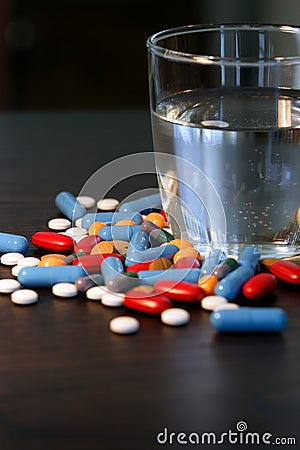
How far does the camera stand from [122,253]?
902mm

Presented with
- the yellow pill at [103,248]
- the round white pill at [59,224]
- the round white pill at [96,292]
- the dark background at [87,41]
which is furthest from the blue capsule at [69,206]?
the dark background at [87,41]

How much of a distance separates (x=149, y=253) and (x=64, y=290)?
0.11 meters

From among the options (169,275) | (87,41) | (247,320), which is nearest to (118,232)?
(169,275)

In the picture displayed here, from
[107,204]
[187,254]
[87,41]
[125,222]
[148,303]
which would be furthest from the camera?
[87,41]

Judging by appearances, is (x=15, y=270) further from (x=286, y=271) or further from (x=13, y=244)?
(x=286, y=271)

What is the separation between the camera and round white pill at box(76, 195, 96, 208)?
1.09 meters

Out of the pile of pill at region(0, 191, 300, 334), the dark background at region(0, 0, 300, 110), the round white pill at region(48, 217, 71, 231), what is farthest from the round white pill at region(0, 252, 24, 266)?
the dark background at region(0, 0, 300, 110)

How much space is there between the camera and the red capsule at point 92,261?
0.85 metres

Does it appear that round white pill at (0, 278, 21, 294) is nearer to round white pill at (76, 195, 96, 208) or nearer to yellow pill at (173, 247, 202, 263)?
yellow pill at (173, 247, 202, 263)

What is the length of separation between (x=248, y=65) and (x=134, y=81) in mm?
2021

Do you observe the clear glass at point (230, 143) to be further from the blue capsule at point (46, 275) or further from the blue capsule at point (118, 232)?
the blue capsule at point (46, 275)

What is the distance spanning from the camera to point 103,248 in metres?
0.90

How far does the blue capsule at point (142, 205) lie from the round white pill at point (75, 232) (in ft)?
0.25

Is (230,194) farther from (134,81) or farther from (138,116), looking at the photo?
(134,81)
